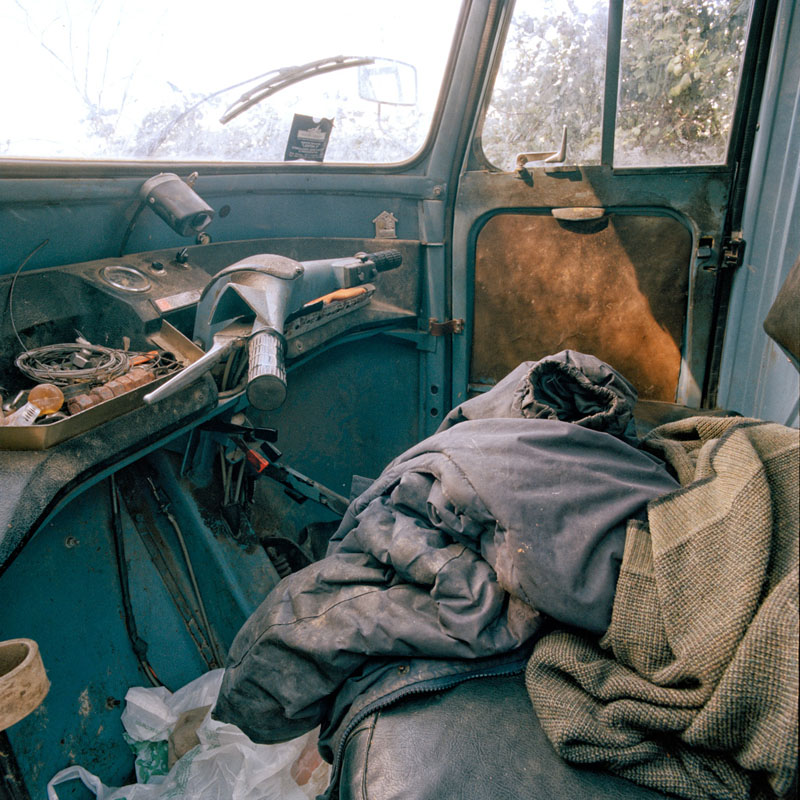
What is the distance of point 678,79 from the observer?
1860mm

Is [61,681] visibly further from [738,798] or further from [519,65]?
[519,65]

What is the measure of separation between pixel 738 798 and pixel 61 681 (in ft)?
3.94

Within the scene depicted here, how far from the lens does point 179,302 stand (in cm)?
154

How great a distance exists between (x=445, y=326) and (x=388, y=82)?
0.90 metres

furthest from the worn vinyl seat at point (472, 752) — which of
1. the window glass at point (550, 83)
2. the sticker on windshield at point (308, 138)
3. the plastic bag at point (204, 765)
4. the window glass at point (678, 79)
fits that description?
the sticker on windshield at point (308, 138)

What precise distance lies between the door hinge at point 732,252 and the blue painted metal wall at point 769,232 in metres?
0.04

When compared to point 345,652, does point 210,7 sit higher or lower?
higher

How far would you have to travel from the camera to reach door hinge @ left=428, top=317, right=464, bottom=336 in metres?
2.31

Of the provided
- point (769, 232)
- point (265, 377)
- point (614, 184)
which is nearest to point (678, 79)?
point (614, 184)

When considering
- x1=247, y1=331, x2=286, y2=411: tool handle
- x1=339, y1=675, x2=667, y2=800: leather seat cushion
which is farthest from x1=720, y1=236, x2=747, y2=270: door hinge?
x1=339, y1=675, x2=667, y2=800: leather seat cushion

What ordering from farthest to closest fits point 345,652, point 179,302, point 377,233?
point 377,233 → point 179,302 → point 345,652

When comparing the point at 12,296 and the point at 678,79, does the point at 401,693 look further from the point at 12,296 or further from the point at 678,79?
the point at 678,79

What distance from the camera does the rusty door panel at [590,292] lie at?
200 cm

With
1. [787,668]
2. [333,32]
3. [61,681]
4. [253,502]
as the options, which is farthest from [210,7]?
[787,668]
